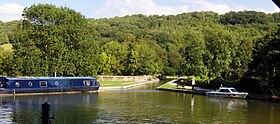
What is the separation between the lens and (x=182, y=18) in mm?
188875

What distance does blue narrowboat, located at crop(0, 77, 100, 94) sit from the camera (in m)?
44.0

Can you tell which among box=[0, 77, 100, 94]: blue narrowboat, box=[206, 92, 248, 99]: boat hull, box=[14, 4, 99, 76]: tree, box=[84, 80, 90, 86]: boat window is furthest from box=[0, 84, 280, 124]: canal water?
box=[14, 4, 99, 76]: tree

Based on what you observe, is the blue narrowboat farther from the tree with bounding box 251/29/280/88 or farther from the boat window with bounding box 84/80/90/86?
the tree with bounding box 251/29/280/88

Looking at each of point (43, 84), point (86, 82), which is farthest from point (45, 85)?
point (86, 82)

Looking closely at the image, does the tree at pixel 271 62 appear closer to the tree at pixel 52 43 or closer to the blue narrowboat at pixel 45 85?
the blue narrowboat at pixel 45 85

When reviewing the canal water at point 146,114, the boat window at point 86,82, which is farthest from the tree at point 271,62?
the boat window at point 86,82

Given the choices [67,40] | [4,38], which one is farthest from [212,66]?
[4,38]

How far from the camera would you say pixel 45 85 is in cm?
4703

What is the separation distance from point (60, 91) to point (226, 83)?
68.7ft

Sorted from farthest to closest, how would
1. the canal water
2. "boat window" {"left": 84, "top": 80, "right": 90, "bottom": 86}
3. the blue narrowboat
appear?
1. "boat window" {"left": 84, "top": 80, "right": 90, "bottom": 86}
2. the blue narrowboat
3. the canal water

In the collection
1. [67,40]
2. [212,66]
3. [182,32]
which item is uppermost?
[182,32]

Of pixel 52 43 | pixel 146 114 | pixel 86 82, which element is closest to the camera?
pixel 146 114

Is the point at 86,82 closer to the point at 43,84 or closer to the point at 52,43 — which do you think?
the point at 43,84

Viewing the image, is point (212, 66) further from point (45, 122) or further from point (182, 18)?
point (182, 18)
